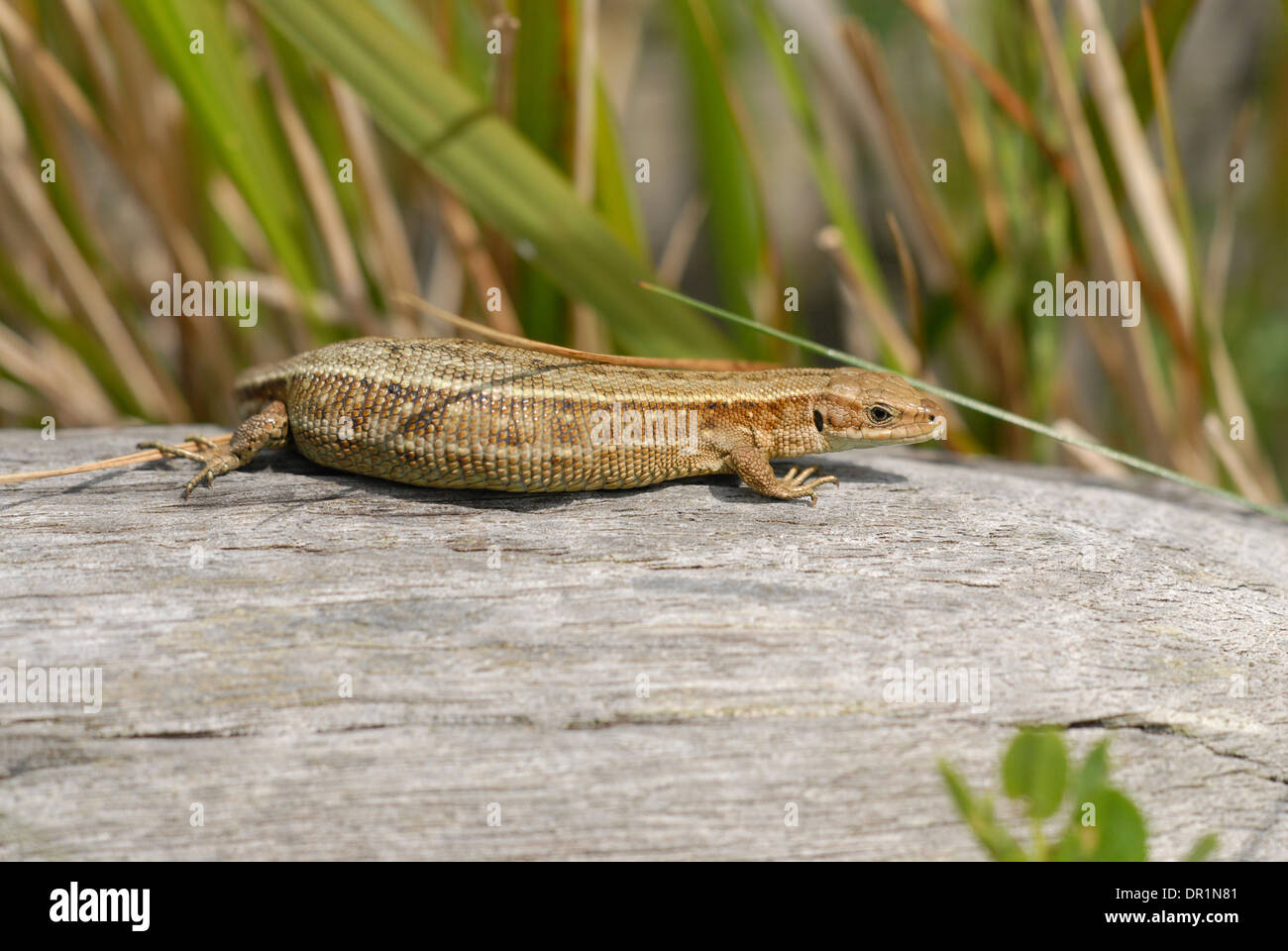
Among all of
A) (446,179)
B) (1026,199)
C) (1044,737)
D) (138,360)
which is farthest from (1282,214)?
(138,360)

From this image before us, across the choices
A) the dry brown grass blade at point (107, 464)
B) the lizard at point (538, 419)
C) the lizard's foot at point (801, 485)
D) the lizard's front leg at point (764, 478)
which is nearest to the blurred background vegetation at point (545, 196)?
the lizard at point (538, 419)

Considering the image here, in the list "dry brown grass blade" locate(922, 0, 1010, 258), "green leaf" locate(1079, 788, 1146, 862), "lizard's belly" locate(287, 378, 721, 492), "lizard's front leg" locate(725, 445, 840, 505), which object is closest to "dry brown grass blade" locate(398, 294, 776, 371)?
"lizard's belly" locate(287, 378, 721, 492)

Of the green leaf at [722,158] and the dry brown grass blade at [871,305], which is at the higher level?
the green leaf at [722,158]

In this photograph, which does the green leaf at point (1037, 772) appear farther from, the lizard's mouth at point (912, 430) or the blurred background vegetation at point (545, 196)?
the blurred background vegetation at point (545, 196)

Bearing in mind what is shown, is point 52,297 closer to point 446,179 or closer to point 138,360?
point 138,360

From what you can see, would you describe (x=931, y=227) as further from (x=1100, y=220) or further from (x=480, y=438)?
(x=480, y=438)

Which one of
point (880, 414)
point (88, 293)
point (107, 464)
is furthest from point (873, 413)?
A: point (88, 293)
